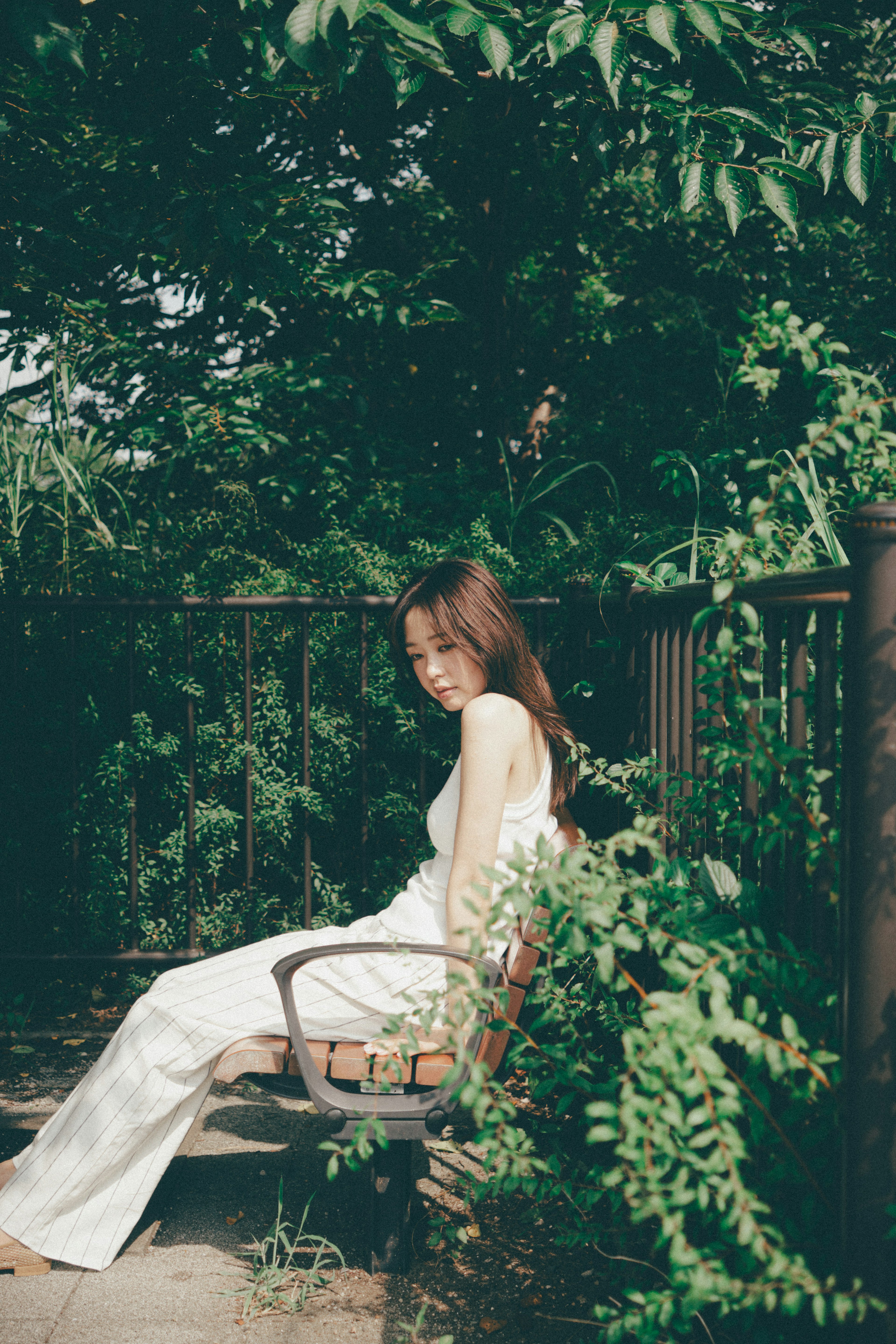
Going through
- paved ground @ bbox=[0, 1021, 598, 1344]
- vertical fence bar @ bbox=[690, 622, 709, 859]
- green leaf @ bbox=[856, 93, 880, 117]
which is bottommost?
paved ground @ bbox=[0, 1021, 598, 1344]

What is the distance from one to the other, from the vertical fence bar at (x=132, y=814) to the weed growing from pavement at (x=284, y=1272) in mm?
1471

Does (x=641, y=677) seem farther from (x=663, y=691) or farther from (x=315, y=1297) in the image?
(x=315, y=1297)

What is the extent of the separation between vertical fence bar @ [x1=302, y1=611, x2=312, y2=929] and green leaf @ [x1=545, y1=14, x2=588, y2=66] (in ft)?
6.05

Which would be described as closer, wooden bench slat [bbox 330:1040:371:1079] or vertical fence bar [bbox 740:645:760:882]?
vertical fence bar [bbox 740:645:760:882]

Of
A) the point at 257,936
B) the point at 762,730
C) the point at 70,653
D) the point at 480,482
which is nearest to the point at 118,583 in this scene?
the point at 70,653

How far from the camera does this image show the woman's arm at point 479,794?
6.44 ft

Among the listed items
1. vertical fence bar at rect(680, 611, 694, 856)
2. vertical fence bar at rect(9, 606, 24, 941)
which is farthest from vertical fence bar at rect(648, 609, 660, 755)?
vertical fence bar at rect(9, 606, 24, 941)

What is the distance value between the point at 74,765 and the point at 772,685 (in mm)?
2748

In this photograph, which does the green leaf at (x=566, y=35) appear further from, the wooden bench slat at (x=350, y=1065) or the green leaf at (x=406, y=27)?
the wooden bench slat at (x=350, y=1065)

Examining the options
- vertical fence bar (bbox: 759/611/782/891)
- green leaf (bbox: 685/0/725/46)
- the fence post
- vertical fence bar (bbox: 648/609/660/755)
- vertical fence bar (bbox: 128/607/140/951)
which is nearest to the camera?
the fence post

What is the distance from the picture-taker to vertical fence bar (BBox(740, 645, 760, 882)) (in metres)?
1.56

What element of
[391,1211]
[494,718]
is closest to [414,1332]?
[391,1211]

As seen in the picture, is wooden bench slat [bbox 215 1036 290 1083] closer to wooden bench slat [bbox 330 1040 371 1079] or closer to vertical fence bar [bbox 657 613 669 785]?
wooden bench slat [bbox 330 1040 371 1079]

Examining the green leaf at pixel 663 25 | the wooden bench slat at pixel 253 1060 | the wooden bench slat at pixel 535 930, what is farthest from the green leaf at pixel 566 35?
the wooden bench slat at pixel 253 1060
